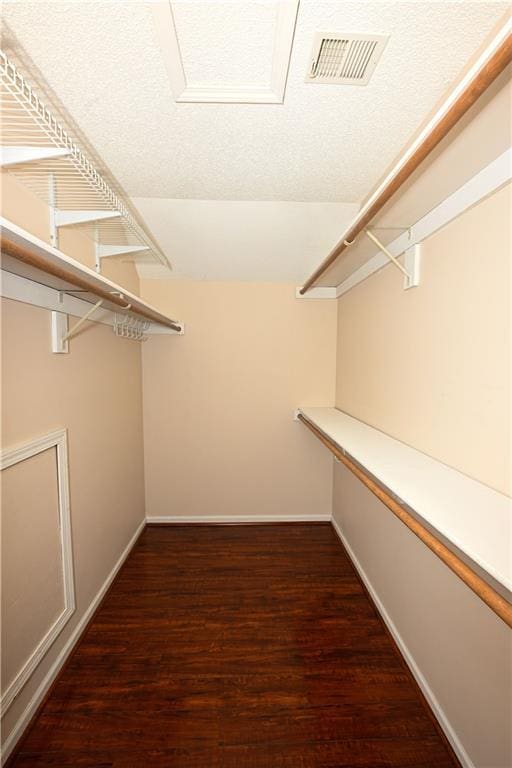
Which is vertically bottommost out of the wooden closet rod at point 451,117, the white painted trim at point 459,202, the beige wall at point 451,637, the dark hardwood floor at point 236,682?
the dark hardwood floor at point 236,682

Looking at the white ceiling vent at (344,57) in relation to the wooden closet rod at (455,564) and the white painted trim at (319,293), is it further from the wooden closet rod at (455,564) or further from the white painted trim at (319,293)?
the white painted trim at (319,293)

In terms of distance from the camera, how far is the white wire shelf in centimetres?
86

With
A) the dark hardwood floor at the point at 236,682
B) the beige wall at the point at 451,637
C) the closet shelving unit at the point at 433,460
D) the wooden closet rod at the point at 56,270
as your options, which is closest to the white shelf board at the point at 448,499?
the closet shelving unit at the point at 433,460

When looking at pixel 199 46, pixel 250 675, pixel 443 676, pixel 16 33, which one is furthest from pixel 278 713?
pixel 16 33

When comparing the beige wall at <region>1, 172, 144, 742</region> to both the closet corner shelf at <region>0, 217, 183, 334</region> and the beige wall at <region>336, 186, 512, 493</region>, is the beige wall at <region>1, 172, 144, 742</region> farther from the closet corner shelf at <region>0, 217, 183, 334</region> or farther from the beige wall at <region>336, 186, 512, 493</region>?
the beige wall at <region>336, 186, 512, 493</region>

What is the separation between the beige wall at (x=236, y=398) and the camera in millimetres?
2693

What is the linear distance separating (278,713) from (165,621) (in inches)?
28.8

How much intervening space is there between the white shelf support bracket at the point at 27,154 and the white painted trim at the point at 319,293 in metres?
1.92

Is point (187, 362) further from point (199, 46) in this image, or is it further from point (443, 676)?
point (443, 676)

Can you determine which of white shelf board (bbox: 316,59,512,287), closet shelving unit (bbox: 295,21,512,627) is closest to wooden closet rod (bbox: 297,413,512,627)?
closet shelving unit (bbox: 295,21,512,627)

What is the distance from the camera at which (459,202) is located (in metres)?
1.13

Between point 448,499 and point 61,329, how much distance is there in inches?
63.1

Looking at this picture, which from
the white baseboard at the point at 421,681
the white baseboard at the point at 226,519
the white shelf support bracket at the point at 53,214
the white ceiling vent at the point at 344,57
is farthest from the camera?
the white baseboard at the point at 226,519

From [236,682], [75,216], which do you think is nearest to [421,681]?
[236,682]
